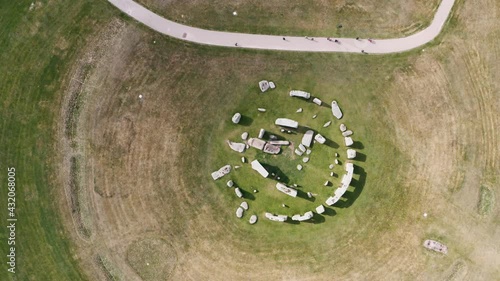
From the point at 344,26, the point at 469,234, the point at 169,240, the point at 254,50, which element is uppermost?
the point at 344,26

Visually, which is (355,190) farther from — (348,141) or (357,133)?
(357,133)

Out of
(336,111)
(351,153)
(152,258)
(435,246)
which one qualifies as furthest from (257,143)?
(435,246)

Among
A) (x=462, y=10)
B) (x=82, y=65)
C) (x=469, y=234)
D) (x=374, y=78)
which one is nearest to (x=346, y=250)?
(x=469, y=234)

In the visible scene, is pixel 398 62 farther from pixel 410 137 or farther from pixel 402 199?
pixel 402 199

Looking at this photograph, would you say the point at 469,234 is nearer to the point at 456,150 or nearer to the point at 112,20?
the point at 456,150

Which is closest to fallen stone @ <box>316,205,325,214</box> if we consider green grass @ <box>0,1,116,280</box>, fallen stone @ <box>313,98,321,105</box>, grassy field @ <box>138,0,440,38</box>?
fallen stone @ <box>313,98,321,105</box>

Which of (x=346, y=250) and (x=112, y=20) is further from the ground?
(x=112, y=20)
